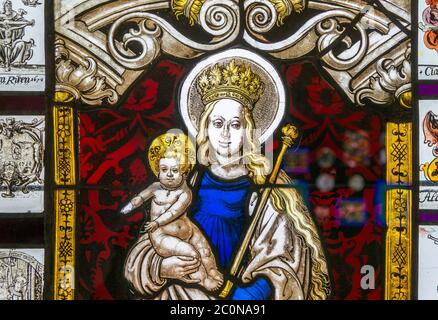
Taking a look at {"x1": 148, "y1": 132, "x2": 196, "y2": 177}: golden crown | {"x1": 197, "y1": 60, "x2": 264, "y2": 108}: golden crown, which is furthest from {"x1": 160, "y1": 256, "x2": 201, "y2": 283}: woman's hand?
{"x1": 197, "y1": 60, "x2": 264, "y2": 108}: golden crown

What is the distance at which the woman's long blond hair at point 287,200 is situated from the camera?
417cm

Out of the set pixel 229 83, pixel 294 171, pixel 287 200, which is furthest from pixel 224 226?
pixel 229 83

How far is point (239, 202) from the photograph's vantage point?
4172 millimetres

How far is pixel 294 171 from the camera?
418 centimetres

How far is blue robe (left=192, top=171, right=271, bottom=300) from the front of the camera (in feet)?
13.6

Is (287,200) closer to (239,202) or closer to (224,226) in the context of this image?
(239,202)

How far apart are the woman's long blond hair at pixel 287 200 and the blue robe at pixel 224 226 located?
178mm

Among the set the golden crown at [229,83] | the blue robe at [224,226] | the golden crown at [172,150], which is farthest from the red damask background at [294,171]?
the blue robe at [224,226]

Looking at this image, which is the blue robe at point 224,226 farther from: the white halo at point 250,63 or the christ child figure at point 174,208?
the white halo at point 250,63

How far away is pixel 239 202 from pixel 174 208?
346 millimetres

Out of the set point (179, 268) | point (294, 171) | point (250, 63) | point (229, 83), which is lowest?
point (179, 268)

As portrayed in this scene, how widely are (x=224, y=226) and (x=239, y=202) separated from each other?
150 millimetres

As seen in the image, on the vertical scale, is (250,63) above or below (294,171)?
above

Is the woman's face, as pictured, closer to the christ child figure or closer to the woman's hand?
the christ child figure
